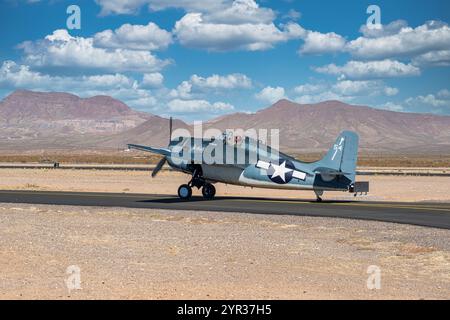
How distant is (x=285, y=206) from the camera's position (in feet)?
85.3

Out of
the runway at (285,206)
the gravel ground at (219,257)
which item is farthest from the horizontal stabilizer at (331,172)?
the gravel ground at (219,257)

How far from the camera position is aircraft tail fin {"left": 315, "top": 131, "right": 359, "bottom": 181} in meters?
26.3

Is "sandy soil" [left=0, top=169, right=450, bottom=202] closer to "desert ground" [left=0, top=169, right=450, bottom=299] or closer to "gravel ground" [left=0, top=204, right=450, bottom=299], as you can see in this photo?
"desert ground" [left=0, top=169, right=450, bottom=299]

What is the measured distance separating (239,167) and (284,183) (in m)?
2.44

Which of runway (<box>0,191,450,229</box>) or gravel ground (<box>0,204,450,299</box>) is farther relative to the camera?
runway (<box>0,191,450,229</box>)

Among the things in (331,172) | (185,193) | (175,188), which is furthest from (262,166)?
(175,188)

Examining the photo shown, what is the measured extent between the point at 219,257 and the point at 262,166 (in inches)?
536

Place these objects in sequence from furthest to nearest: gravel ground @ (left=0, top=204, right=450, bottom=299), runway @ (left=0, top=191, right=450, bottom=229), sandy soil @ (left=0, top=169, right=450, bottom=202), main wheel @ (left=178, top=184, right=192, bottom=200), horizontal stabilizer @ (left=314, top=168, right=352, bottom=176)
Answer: sandy soil @ (left=0, top=169, right=450, bottom=202), main wheel @ (left=178, top=184, right=192, bottom=200), horizontal stabilizer @ (left=314, top=168, right=352, bottom=176), runway @ (left=0, top=191, right=450, bottom=229), gravel ground @ (left=0, top=204, right=450, bottom=299)

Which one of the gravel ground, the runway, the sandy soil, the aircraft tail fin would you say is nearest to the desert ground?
the gravel ground

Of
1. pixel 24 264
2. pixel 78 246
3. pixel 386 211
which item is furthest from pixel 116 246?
pixel 386 211

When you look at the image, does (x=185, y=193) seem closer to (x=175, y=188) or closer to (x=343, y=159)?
(x=343, y=159)

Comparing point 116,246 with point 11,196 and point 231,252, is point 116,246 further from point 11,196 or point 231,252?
point 11,196

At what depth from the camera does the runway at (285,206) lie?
2208 cm
